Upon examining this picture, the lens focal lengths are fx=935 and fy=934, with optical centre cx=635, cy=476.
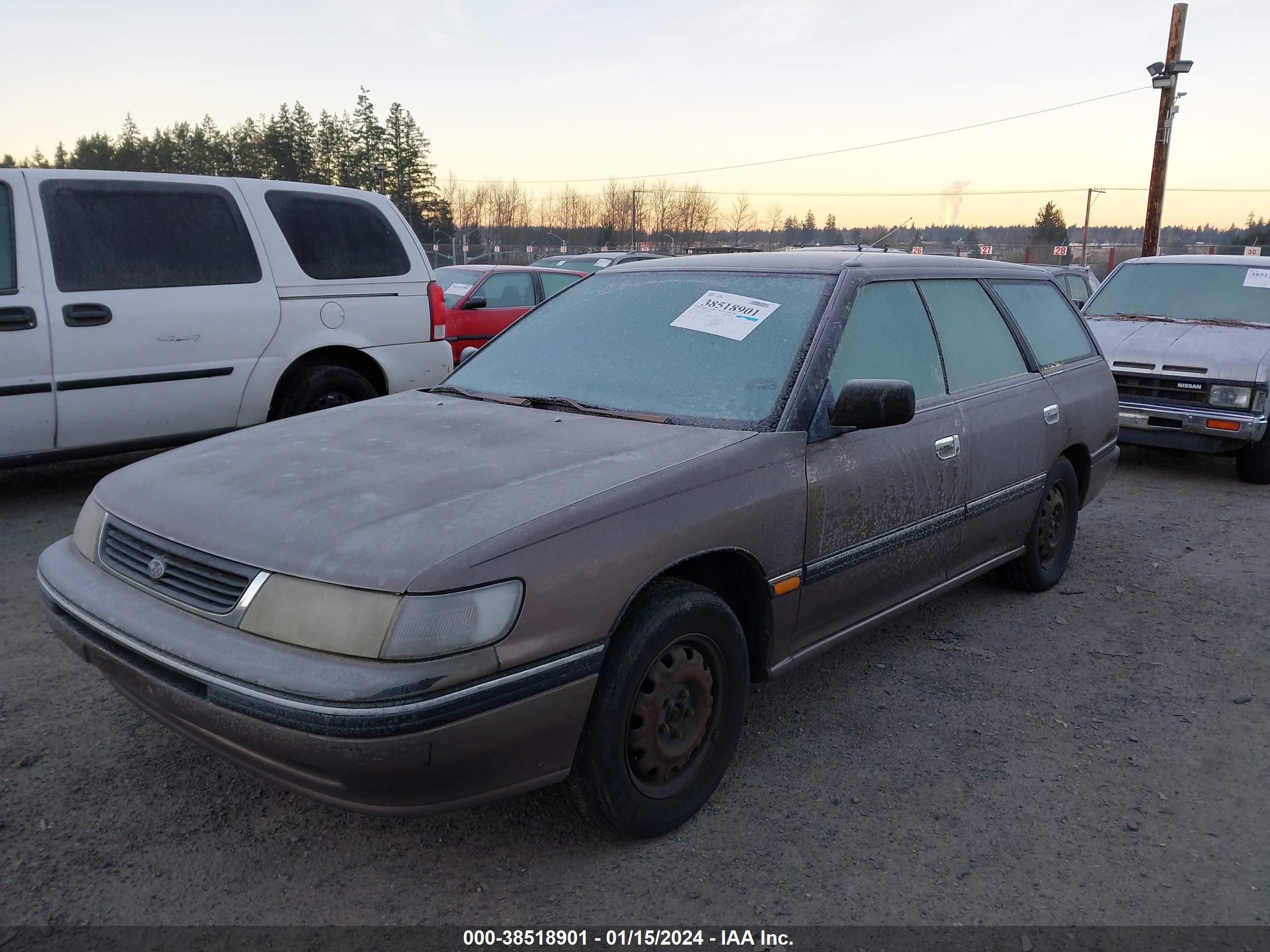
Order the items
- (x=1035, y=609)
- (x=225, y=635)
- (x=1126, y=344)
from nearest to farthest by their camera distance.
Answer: (x=225, y=635)
(x=1035, y=609)
(x=1126, y=344)

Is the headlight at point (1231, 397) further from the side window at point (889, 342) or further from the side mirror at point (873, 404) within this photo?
the side mirror at point (873, 404)

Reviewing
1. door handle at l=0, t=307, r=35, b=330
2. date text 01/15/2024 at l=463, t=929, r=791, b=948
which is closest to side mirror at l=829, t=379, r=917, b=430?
date text 01/15/2024 at l=463, t=929, r=791, b=948

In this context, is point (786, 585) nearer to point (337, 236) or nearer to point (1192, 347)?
point (337, 236)

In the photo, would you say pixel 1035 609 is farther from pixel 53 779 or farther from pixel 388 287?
pixel 388 287

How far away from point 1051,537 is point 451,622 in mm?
3721

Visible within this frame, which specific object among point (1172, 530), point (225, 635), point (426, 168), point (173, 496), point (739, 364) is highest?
point (426, 168)

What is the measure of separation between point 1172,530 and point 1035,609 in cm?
220

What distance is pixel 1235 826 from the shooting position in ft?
9.33

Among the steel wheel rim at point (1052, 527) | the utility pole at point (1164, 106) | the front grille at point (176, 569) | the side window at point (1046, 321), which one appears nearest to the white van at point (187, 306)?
the front grille at point (176, 569)

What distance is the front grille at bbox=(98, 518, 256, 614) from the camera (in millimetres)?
2291

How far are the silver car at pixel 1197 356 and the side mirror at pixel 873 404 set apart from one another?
5589mm

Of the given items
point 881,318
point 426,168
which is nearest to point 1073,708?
point 881,318

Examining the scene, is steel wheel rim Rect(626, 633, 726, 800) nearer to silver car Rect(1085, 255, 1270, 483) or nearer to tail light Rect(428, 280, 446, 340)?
tail light Rect(428, 280, 446, 340)

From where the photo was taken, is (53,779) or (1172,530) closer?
(53,779)
